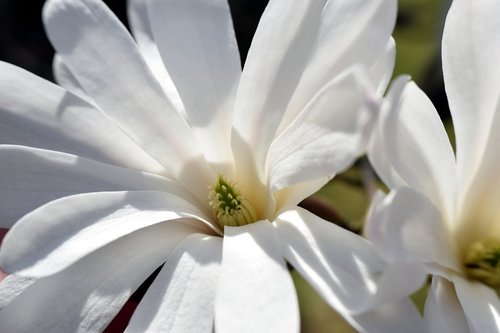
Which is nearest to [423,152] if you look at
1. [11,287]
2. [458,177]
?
[458,177]

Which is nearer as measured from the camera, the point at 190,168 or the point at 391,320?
the point at 391,320

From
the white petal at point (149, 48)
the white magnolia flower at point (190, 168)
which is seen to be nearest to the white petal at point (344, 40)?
the white magnolia flower at point (190, 168)

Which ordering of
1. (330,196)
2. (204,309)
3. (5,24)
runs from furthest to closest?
(5,24)
(330,196)
(204,309)

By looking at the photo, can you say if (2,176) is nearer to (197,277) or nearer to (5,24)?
(197,277)

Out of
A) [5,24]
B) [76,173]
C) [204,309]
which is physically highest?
[5,24]

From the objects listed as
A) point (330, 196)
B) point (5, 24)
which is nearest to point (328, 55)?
point (330, 196)

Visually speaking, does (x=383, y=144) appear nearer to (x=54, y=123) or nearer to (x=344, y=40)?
(x=344, y=40)

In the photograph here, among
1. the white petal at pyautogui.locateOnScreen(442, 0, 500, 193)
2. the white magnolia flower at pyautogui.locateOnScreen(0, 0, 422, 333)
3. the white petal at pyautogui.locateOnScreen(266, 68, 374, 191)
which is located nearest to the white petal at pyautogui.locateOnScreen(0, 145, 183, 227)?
the white magnolia flower at pyautogui.locateOnScreen(0, 0, 422, 333)
